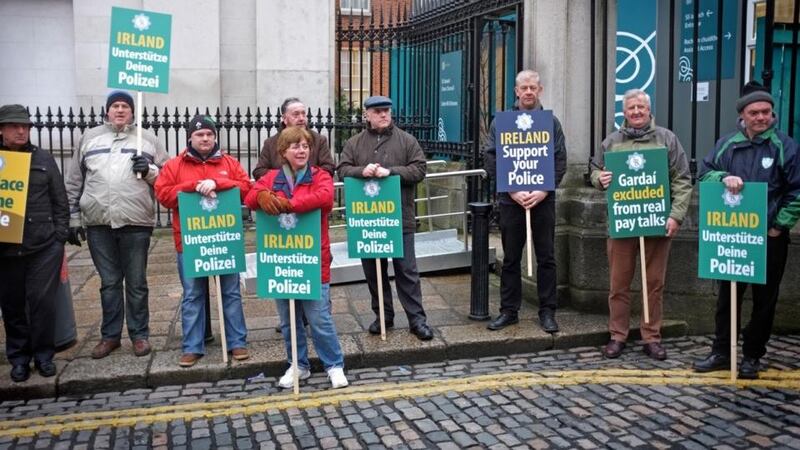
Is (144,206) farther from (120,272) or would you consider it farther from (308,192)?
(308,192)

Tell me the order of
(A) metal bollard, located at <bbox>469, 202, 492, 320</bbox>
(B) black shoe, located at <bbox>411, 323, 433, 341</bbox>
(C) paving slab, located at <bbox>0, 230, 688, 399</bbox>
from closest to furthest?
(C) paving slab, located at <bbox>0, 230, 688, 399</bbox> < (B) black shoe, located at <bbox>411, 323, 433, 341</bbox> < (A) metal bollard, located at <bbox>469, 202, 492, 320</bbox>

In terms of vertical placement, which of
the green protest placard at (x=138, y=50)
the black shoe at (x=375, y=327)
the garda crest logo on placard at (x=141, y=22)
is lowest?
the black shoe at (x=375, y=327)

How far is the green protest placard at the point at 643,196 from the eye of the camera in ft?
20.7

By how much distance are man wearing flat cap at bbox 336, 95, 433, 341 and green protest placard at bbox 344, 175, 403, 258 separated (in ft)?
0.39

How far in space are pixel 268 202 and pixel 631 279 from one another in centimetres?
292

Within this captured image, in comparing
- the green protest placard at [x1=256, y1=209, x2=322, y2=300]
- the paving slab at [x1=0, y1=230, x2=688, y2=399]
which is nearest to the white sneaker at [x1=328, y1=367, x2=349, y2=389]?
the paving slab at [x1=0, y1=230, x2=688, y2=399]

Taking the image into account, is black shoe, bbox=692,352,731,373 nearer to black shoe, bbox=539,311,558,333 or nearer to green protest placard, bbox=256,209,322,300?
black shoe, bbox=539,311,558,333

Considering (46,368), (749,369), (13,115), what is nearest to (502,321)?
(749,369)

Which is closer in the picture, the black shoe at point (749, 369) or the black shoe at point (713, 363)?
the black shoe at point (749, 369)

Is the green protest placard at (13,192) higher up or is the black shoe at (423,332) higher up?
the green protest placard at (13,192)

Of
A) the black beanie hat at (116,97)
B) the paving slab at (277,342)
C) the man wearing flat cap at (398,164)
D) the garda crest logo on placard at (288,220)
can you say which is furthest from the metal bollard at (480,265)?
the black beanie hat at (116,97)

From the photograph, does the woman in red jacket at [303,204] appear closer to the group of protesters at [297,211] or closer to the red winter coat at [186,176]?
the group of protesters at [297,211]

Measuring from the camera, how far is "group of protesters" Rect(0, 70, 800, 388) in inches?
228

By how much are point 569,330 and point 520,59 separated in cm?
311
